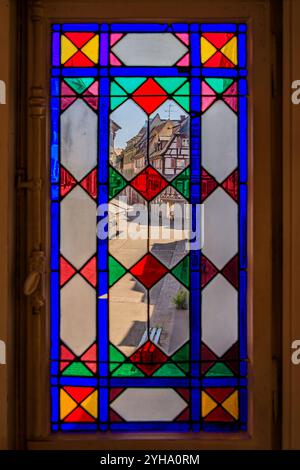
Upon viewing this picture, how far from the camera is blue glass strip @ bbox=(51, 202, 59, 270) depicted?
1551 mm

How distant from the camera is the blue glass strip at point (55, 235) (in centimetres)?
155

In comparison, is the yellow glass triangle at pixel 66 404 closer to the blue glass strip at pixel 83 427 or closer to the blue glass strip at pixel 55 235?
the blue glass strip at pixel 83 427

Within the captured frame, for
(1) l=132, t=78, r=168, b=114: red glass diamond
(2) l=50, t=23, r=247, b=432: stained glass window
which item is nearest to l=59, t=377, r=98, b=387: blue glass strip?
(2) l=50, t=23, r=247, b=432: stained glass window

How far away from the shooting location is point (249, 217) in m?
1.53

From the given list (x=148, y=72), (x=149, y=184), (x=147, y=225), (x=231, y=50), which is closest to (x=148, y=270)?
(x=147, y=225)

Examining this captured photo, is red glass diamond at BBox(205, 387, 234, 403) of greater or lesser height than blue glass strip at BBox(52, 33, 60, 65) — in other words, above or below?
below

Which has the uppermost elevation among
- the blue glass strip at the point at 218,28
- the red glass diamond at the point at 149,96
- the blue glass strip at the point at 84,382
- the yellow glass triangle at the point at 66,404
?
the blue glass strip at the point at 218,28

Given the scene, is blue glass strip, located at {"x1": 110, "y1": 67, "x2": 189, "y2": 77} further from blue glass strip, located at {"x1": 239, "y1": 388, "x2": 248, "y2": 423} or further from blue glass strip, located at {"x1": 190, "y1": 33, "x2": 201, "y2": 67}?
blue glass strip, located at {"x1": 239, "y1": 388, "x2": 248, "y2": 423}

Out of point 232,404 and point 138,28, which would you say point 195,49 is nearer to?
point 138,28

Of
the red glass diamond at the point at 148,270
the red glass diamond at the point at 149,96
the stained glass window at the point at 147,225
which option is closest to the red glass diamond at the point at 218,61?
the stained glass window at the point at 147,225

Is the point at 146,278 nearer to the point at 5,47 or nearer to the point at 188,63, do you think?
the point at 188,63

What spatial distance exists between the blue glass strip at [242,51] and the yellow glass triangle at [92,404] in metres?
1.11

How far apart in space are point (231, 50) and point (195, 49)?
0.11 meters

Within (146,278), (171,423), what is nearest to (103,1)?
(146,278)
